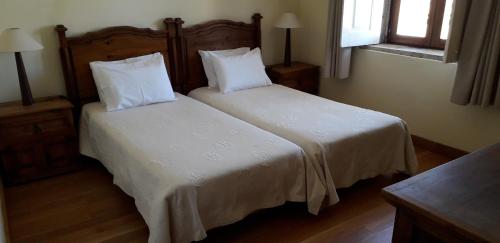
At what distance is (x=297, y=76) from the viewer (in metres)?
3.83

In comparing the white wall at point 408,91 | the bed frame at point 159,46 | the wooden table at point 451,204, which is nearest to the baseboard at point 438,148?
the white wall at point 408,91

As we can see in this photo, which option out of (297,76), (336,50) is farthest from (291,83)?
(336,50)

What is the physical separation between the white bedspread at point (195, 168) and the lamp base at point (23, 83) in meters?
0.50

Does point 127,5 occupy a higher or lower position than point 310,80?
higher

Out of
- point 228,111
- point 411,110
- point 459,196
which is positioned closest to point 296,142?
point 228,111

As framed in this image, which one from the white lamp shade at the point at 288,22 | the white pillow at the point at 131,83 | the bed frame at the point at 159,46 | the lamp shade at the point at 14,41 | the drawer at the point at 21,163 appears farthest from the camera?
the white lamp shade at the point at 288,22

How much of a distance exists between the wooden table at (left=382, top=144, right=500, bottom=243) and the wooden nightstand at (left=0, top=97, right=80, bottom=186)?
2363 millimetres

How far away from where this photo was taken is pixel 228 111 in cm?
293

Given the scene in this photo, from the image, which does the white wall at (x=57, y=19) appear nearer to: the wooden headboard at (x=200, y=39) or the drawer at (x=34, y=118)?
the wooden headboard at (x=200, y=39)

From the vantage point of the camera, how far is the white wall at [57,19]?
2.73 m

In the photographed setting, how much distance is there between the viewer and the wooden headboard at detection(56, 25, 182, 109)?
9.50 ft

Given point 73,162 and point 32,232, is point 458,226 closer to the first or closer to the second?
point 32,232

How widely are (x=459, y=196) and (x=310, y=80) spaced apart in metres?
2.93

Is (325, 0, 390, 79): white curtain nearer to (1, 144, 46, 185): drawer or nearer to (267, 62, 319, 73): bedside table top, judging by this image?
(267, 62, 319, 73): bedside table top
